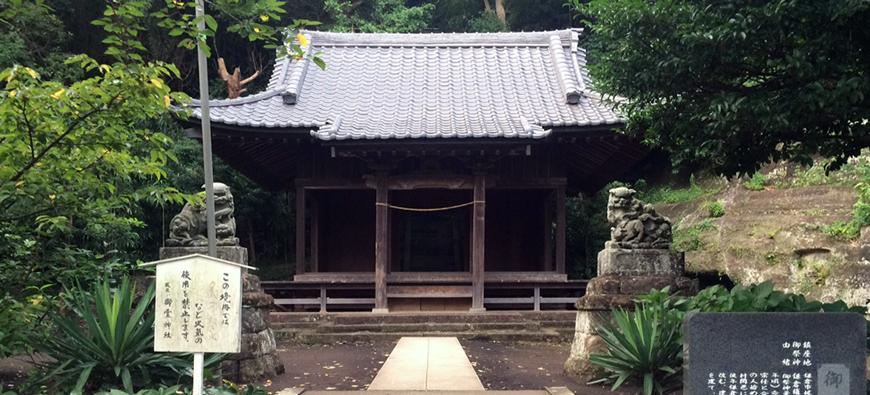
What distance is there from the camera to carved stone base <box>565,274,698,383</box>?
7.57m

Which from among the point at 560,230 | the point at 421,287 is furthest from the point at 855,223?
the point at 421,287

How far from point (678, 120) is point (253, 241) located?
1845cm

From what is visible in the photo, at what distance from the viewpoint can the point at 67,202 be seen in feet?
15.6

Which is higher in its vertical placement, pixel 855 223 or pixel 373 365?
pixel 855 223

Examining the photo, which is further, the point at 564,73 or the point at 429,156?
the point at 564,73

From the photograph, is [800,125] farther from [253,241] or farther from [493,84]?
[253,241]

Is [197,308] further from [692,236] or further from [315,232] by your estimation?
[692,236]

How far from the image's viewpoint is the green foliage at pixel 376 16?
2383cm

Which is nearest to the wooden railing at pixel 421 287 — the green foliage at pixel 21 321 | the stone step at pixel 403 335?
the stone step at pixel 403 335

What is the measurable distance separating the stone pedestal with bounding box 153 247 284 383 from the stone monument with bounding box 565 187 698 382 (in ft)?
11.1

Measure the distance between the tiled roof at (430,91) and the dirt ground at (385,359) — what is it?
3380 millimetres

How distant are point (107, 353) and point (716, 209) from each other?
13.4 meters

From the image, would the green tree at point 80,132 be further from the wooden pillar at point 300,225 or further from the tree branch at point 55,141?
the wooden pillar at point 300,225

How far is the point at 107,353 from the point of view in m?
5.27
